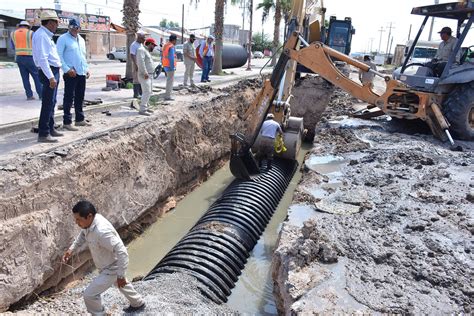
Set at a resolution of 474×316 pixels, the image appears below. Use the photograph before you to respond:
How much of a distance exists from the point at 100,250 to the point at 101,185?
110 inches

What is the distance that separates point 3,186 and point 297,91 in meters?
12.1

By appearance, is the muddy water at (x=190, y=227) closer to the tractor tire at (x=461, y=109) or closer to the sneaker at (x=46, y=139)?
the sneaker at (x=46, y=139)

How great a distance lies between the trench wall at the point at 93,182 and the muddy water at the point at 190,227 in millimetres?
416

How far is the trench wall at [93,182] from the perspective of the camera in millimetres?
4992

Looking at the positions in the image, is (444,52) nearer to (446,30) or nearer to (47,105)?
(446,30)

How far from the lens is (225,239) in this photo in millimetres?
6059

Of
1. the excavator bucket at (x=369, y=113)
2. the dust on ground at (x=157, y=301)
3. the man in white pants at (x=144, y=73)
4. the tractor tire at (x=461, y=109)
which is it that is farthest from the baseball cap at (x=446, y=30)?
the dust on ground at (x=157, y=301)

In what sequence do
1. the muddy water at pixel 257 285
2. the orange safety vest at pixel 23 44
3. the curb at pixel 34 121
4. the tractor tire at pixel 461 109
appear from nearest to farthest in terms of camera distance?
the muddy water at pixel 257 285
the curb at pixel 34 121
the tractor tire at pixel 461 109
the orange safety vest at pixel 23 44

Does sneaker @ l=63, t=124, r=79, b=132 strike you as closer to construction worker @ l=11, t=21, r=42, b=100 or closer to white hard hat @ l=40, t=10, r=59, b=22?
white hard hat @ l=40, t=10, r=59, b=22

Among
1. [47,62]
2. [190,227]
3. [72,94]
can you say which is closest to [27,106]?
[72,94]

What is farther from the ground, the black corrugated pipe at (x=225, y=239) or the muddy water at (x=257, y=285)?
the black corrugated pipe at (x=225, y=239)

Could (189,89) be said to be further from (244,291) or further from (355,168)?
(244,291)

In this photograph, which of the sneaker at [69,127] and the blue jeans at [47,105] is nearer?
the blue jeans at [47,105]

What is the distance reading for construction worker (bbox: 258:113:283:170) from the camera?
856 centimetres
